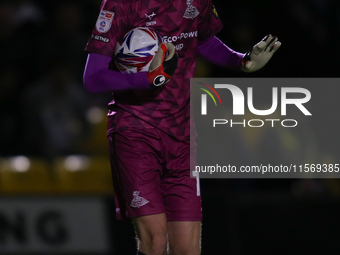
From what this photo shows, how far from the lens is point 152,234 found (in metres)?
2.80

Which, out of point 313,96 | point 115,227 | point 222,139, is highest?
point 313,96

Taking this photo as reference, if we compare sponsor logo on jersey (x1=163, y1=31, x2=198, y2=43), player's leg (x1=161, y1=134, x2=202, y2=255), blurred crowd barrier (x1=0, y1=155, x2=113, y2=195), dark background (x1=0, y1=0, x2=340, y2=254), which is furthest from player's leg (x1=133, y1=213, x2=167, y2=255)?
blurred crowd barrier (x1=0, y1=155, x2=113, y2=195)

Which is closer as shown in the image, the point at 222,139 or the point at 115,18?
the point at 115,18

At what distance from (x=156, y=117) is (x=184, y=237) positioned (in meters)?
0.68

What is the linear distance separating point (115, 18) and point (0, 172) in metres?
2.64

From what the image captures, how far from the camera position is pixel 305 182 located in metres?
4.98

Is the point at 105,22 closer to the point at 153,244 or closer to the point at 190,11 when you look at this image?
the point at 190,11

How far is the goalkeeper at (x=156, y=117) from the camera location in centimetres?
279

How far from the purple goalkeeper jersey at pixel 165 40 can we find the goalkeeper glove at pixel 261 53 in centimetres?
30

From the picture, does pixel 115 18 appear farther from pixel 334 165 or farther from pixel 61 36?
pixel 61 36

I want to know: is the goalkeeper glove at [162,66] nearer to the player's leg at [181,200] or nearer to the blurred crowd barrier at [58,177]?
the player's leg at [181,200]

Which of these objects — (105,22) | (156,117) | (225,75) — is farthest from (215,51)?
(225,75)

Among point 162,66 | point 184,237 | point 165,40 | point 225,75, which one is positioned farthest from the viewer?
point 225,75

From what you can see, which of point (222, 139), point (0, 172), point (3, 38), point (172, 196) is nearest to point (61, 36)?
point (3, 38)
